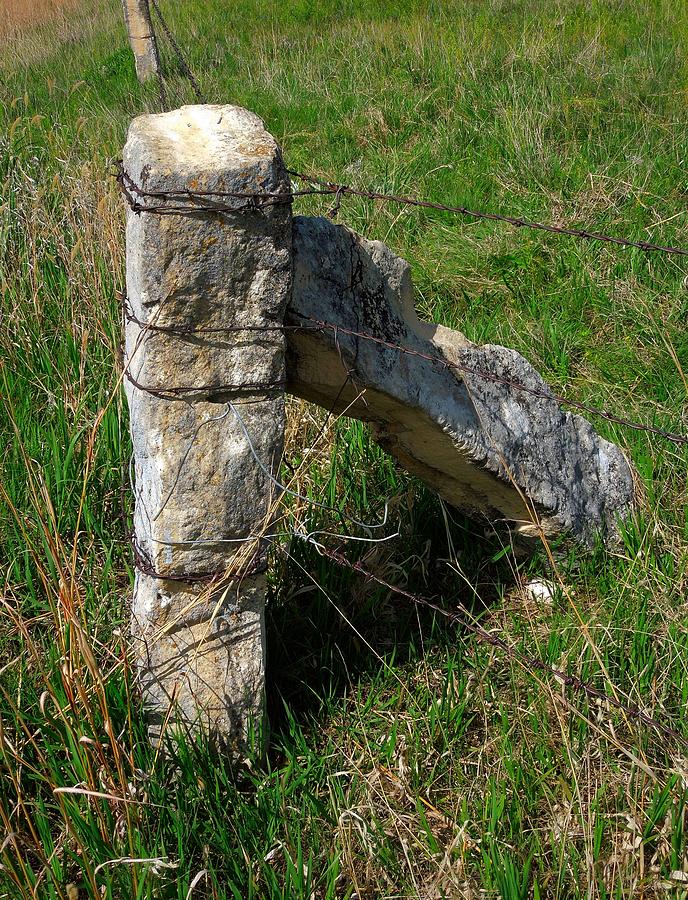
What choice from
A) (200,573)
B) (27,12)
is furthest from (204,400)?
(27,12)

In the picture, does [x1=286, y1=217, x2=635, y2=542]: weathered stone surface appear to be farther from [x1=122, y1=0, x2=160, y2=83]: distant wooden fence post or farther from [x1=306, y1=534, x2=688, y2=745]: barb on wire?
[x1=122, y1=0, x2=160, y2=83]: distant wooden fence post

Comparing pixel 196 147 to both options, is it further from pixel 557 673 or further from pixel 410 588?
pixel 410 588

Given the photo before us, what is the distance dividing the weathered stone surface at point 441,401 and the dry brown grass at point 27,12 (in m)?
10.7

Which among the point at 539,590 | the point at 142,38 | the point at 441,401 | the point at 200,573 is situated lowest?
the point at 539,590

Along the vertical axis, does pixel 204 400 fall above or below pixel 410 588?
above

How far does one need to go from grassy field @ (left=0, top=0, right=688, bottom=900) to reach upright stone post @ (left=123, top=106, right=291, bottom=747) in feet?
0.44

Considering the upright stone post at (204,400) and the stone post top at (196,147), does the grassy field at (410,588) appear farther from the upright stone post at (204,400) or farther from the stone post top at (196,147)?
the stone post top at (196,147)

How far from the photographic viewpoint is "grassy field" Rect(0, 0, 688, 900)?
1905 millimetres

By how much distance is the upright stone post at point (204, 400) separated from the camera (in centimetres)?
175

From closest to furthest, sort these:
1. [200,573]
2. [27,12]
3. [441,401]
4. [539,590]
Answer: [200,573] → [441,401] → [539,590] → [27,12]

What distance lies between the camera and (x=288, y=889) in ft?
6.15

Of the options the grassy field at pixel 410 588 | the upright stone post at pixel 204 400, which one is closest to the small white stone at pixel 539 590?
the grassy field at pixel 410 588

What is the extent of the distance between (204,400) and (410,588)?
128 centimetres

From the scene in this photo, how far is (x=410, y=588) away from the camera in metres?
2.91
